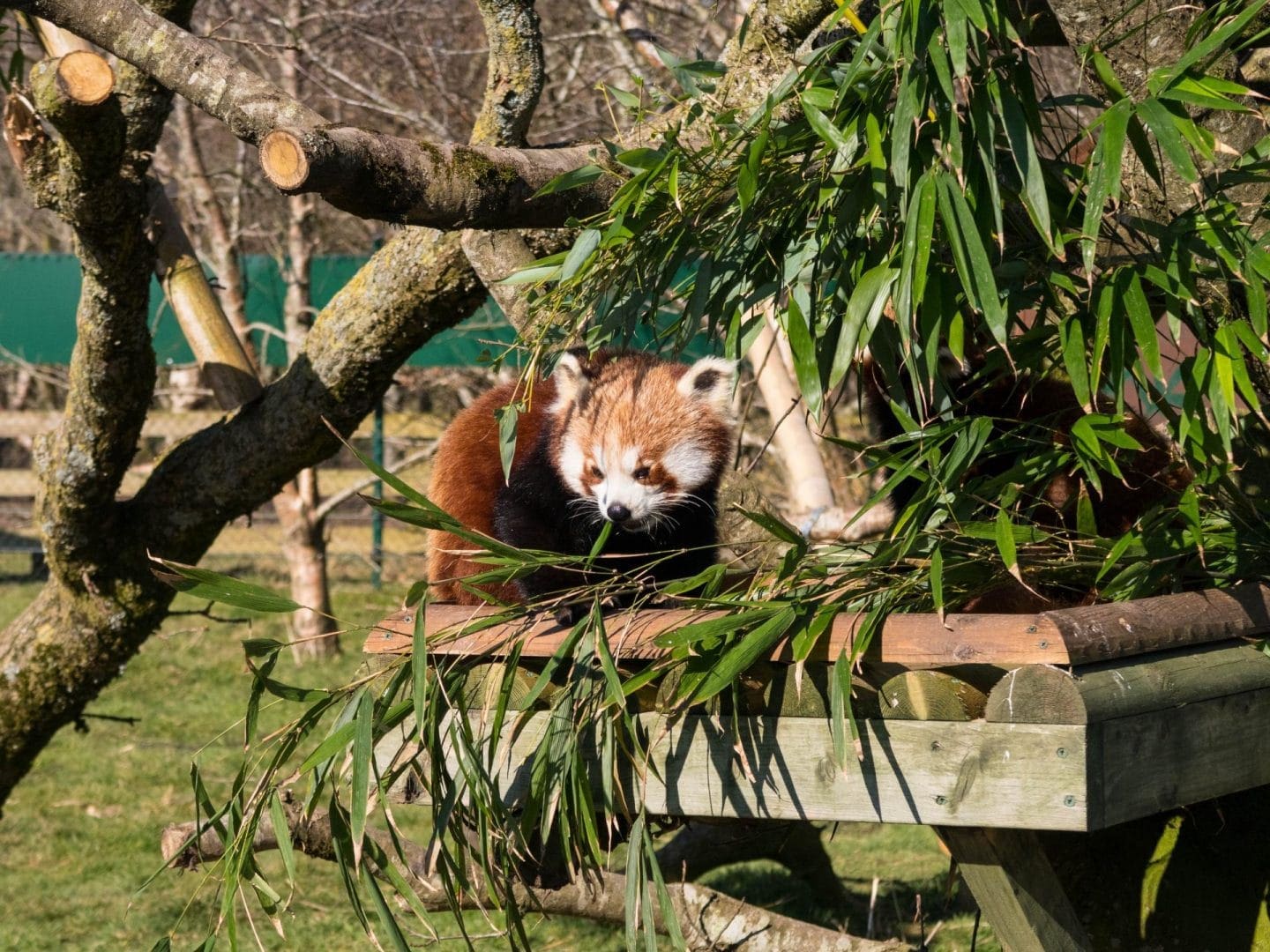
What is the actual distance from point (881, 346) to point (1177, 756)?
2.49 feet

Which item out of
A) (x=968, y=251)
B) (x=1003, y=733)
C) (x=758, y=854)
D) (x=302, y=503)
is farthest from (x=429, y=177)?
(x=302, y=503)

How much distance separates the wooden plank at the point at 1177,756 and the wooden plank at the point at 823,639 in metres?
0.16

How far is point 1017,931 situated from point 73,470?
272 cm

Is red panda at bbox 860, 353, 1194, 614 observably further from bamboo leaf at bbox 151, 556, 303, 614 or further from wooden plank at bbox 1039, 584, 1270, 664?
bamboo leaf at bbox 151, 556, 303, 614

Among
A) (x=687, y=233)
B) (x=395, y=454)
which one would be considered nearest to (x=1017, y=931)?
(x=687, y=233)

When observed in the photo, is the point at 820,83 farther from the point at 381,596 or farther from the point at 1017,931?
the point at 381,596

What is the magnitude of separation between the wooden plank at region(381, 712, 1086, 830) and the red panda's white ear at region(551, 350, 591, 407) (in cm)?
108

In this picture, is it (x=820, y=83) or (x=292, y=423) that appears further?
(x=292, y=423)

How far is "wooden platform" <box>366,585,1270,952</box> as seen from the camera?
1.79m

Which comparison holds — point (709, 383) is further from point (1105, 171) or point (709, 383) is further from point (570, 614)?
point (1105, 171)

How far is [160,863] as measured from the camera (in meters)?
5.30

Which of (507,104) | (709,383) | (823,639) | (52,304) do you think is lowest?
(823,639)

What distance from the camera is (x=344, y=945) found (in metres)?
4.30

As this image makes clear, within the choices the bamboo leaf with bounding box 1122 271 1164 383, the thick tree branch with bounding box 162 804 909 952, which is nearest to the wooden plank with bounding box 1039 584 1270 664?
the bamboo leaf with bounding box 1122 271 1164 383
